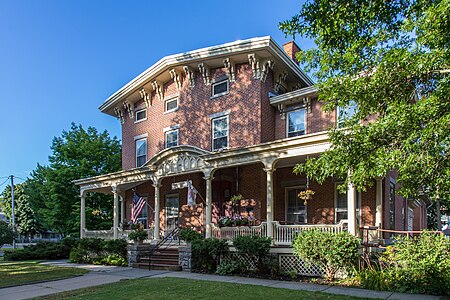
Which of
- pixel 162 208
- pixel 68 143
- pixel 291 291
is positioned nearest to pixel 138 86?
pixel 162 208

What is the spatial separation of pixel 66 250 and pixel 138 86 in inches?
416

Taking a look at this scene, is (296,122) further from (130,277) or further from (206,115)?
(130,277)

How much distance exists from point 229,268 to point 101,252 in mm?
8456

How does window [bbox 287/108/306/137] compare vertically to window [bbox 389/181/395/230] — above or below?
above

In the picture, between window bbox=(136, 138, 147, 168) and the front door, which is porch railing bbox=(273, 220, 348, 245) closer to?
the front door

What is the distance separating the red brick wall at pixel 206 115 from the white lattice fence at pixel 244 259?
4.91m

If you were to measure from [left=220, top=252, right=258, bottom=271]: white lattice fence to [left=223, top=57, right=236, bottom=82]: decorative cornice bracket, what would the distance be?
8002mm

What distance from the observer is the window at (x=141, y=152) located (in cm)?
2062

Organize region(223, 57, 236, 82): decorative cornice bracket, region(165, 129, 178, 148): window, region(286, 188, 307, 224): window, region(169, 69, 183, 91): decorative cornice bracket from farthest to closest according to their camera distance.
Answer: region(165, 129, 178, 148): window
region(169, 69, 183, 91): decorative cornice bracket
region(223, 57, 236, 82): decorative cornice bracket
region(286, 188, 307, 224): window

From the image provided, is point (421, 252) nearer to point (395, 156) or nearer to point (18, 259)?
point (395, 156)

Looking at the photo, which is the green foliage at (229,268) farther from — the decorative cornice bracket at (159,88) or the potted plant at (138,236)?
the decorative cornice bracket at (159,88)

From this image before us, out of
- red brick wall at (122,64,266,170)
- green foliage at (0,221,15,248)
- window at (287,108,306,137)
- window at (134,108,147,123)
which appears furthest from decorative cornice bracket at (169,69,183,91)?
green foliage at (0,221,15,248)

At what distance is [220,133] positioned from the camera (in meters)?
17.1

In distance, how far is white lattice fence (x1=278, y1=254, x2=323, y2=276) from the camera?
37.7 ft
